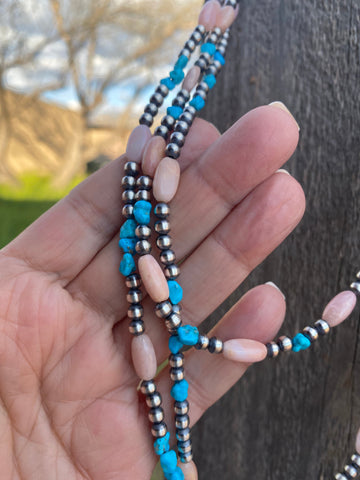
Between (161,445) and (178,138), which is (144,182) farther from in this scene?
(161,445)

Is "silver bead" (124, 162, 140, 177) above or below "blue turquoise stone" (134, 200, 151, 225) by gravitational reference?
above

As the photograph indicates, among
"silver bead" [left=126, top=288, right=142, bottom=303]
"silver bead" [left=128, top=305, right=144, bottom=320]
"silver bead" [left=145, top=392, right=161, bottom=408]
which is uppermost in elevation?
"silver bead" [left=126, top=288, right=142, bottom=303]

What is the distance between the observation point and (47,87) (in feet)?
14.8

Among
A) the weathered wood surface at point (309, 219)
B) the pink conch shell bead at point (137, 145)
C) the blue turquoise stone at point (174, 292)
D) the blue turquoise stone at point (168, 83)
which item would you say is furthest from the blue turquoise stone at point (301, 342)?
the blue turquoise stone at point (168, 83)

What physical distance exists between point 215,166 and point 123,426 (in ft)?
1.58

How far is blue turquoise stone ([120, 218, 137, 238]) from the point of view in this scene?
28.0 inches

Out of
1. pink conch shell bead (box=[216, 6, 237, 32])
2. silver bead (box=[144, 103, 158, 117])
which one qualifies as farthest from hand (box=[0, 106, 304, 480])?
pink conch shell bead (box=[216, 6, 237, 32])

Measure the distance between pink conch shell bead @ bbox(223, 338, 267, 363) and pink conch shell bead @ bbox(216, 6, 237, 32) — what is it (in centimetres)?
60

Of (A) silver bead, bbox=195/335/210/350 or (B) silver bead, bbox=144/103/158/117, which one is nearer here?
(A) silver bead, bbox=195/335/210/350

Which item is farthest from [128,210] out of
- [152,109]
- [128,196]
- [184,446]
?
[184,446]

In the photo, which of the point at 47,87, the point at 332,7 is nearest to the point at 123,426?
the point at 332,7

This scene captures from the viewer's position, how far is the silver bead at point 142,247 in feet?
2.28

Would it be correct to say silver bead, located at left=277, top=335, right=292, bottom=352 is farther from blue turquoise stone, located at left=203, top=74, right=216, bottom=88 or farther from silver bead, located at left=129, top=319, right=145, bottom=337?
blue turquoise stone, located at left=203, top=74, right=216, bottom=88

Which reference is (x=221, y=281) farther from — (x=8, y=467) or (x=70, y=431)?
(x=8, y=467)
